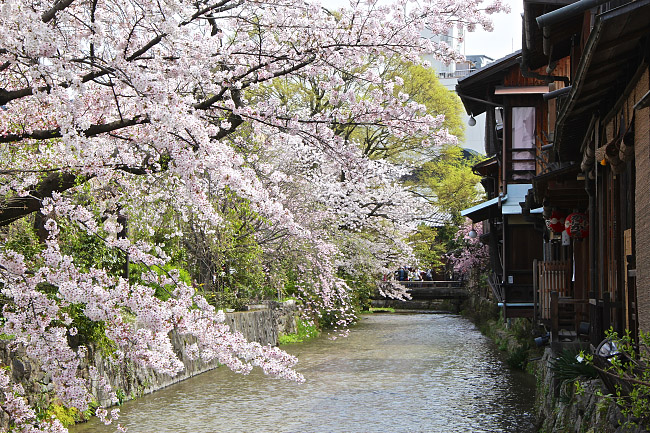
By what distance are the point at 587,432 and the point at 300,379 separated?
2.76 meters

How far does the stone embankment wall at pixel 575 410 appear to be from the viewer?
6102 mm

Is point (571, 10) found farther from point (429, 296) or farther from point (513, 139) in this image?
point (429, 296)

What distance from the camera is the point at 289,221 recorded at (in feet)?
27.6

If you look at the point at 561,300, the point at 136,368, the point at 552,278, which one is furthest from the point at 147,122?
the point at 552,278

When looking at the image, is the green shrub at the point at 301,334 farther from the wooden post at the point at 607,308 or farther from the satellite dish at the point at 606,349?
the satellite dish at the point at 606,349

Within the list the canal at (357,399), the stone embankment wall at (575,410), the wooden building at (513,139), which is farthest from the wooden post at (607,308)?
the wooden building at (513,139)

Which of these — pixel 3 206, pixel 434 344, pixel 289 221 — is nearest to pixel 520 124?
pixel 434 344

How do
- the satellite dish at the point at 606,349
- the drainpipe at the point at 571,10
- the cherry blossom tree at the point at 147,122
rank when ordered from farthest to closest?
the drainpipe at the point at 571,10
the satellite dish at the point at 606,349
the cherry blossom tree at the point at 147,122

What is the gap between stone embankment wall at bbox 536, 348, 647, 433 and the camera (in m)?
6.10

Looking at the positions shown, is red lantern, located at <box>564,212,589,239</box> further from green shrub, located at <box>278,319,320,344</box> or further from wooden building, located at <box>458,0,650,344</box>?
green shrub, located at <box>278,319,320,344</box>

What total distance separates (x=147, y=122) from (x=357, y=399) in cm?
801

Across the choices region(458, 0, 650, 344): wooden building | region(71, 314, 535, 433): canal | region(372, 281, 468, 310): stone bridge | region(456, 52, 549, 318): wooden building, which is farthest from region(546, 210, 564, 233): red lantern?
region(372, 281, 468, 310): stone bridge

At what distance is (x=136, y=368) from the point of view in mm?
13141

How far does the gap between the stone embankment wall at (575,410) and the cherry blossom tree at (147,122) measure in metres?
2.83
